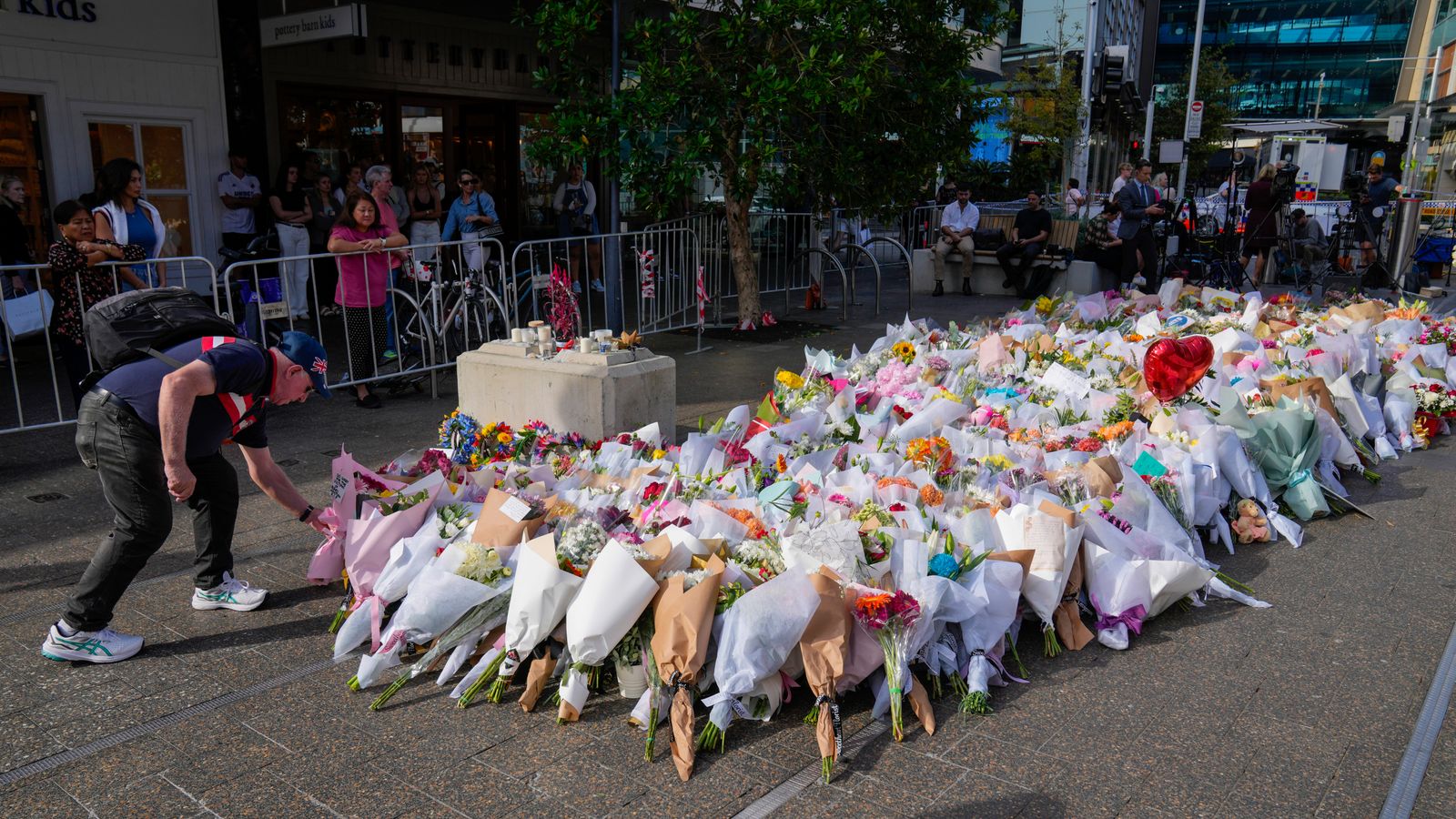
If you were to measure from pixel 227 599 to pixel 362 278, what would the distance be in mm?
3797

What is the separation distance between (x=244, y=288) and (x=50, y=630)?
13.6 feet

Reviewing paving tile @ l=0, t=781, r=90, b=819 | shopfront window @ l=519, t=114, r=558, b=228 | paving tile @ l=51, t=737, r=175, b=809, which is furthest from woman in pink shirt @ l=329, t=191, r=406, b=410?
shopfront window @ l=519, t=114, r=558, b=228

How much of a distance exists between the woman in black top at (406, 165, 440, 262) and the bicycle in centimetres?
350

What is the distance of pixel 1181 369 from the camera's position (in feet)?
19.2

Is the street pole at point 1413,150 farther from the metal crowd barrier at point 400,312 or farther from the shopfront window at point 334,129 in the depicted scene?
the metal crowd barrier at point 400,312

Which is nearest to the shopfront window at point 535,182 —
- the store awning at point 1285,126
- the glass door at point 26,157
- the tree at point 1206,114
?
the glass door at point 26,157

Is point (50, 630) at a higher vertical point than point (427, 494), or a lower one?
lower

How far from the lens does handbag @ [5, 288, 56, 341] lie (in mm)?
7234

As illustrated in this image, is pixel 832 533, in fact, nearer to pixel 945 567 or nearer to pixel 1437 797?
pixel 945 567

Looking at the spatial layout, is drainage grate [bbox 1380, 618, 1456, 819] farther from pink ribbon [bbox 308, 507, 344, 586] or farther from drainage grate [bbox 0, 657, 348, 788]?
pink ribbon [bbox 308, 507, 344, 586]

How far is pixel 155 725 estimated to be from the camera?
341cm

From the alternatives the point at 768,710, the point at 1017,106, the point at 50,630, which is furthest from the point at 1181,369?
the point at 1017,106

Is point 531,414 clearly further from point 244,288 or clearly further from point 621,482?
point 244,288

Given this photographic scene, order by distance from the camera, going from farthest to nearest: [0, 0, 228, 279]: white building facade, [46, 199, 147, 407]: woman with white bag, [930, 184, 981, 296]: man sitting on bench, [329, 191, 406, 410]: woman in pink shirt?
[930, 184, 981, 296]: man sitting on bench < [0, 0, 228, 279]: white building facade < [329, 191, 406, 410]: woman in pink shirt < [46, 199, 147, 407]: woman with white bag
